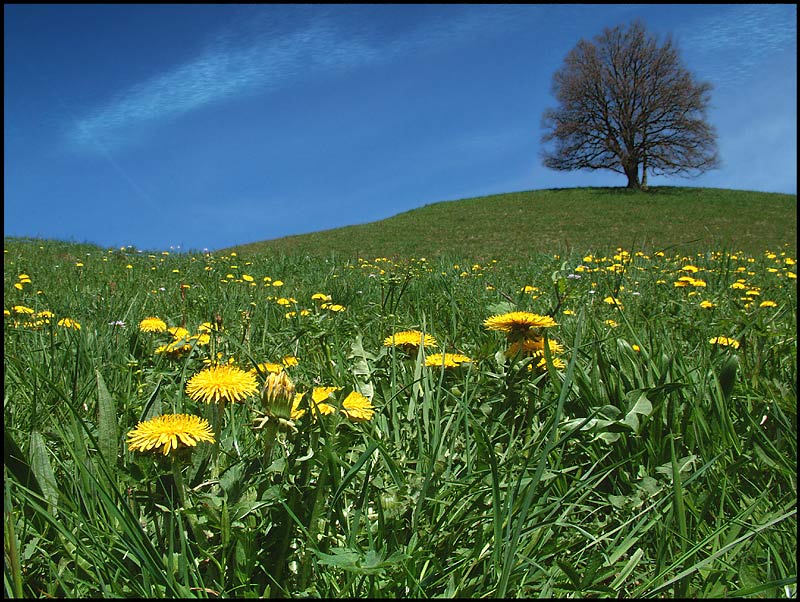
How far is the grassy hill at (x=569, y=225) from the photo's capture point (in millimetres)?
16500

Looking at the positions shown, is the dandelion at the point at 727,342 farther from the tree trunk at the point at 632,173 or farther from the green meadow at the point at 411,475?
the tree trunk at the point at 632,173

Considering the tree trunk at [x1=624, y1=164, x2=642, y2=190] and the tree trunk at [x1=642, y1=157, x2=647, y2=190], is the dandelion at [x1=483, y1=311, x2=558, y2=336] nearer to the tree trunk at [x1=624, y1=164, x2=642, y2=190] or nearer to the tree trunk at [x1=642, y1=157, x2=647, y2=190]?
the tree trunk at [x1=642, y1=157, x2=647, y2=190]

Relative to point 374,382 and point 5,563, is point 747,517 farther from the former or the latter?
point 5,563

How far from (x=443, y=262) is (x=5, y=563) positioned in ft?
19.2

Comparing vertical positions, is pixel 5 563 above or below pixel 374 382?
below

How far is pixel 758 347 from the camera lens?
1.91 metres

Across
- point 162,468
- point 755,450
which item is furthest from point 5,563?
point 755,450

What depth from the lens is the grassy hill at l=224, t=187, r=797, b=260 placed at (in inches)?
650

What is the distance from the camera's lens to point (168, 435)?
38.4 inches

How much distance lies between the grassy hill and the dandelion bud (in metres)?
12.1

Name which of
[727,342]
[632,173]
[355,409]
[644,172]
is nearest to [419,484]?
[355,409]

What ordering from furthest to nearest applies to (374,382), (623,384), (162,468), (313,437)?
(374,382), (623,384), (162,468), (313,437)

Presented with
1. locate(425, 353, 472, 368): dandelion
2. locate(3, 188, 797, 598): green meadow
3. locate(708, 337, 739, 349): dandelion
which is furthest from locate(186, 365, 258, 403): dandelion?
locate(708, 337, 739, 349): dandelion

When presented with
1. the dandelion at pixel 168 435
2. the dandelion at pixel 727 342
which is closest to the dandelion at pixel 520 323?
the dandelion at pixel 168 435
